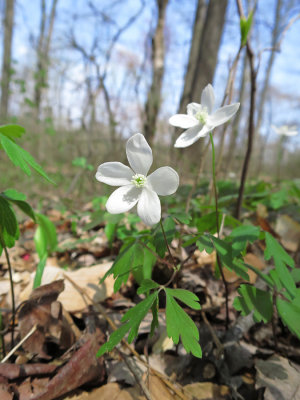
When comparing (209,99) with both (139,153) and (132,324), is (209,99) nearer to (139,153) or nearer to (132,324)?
(139,153)

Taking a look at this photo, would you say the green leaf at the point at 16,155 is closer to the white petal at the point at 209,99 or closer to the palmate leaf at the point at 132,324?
the palmate leaf at the point at 132,324

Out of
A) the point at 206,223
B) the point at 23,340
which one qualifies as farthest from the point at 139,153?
the point at 23,340

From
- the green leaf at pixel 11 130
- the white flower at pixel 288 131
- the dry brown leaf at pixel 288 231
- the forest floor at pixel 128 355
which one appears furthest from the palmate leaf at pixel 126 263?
the white flower at pixel 288 131

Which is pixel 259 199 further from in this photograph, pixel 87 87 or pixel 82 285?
pixel 87 87

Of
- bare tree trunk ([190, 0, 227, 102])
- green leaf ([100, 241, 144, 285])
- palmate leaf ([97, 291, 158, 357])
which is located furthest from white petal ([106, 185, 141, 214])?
bare tree trunk ([190, 0, 227, 102])

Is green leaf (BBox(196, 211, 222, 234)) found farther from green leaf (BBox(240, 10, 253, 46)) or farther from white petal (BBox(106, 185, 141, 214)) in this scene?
green leaf (BBox(240, 10, 253, 46))

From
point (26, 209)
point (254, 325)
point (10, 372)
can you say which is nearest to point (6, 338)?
point (10, 372)
